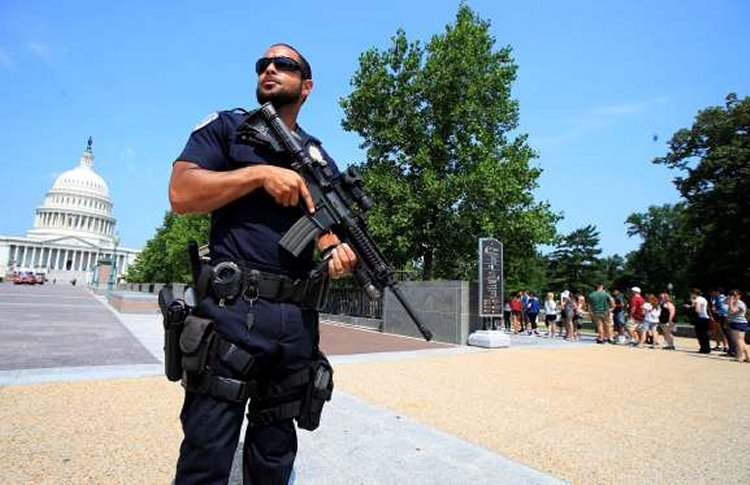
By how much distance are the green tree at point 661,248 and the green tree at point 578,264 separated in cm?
468

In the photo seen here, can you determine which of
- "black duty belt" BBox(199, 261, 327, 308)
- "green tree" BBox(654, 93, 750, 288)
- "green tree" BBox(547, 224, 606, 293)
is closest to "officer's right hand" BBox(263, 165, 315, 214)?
"black duty belt" BBox(199, 261, 327, 308)

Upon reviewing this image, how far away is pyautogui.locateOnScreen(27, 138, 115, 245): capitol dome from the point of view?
121 meters

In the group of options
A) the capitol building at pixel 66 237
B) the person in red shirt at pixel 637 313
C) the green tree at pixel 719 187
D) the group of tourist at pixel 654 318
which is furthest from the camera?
the capitol building at pixel 66 237

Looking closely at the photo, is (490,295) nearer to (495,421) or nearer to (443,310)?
(443,310)

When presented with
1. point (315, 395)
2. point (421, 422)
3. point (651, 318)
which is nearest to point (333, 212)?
point (315, 395)

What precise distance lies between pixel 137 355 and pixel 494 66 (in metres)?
21.5

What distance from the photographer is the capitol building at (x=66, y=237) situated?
118312mm

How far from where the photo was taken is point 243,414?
193 centimetres

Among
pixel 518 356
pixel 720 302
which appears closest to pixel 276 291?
pixel 518 356

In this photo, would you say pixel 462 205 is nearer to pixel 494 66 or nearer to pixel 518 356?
pixel 494 66

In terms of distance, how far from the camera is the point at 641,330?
15.8m

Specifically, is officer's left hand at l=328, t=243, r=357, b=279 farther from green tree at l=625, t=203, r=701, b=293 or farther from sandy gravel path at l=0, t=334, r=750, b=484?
green tree at l=625, t=203, r=701, b=293

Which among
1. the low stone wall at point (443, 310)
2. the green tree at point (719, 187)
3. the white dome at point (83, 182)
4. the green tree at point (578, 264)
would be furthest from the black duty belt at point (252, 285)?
the white dome at point (83, 182)

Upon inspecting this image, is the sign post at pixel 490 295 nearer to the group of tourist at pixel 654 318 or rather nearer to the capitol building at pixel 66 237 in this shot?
the group of tourist at pixel 654 318
